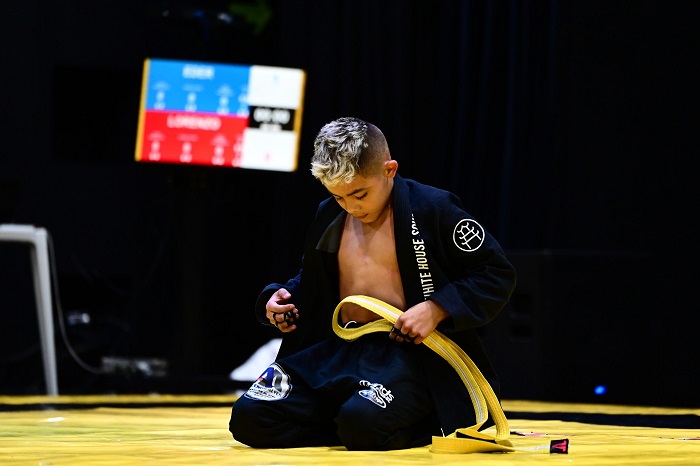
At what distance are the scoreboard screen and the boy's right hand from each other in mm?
2732

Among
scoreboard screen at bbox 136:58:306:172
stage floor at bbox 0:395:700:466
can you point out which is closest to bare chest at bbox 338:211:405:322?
stage floor at bbox 0:395:700:466

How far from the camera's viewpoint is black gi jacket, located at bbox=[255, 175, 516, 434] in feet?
7.25

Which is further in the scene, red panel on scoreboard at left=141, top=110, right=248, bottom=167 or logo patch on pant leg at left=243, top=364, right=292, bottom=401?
red panel on scoreboard at left=141, top=110, right=248, bottom=167

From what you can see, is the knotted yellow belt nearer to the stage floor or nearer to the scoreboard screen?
the stage floor

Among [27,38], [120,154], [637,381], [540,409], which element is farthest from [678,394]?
[27,38]

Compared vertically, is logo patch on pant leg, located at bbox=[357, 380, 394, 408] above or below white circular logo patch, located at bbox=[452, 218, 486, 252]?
below

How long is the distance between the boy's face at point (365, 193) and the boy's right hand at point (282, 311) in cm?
23

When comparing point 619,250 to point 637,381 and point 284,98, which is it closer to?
point 637,381

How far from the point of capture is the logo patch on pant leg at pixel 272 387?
7.35ft

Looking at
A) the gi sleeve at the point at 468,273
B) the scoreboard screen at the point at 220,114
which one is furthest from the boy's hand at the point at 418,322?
the scoreboard screen at the point at 220,114

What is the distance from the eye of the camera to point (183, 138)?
502cm

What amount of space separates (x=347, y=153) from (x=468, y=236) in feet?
1.01

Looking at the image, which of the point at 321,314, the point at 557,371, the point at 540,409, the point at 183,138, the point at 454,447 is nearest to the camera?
the point at 454,447

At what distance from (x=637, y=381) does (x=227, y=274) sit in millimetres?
2235
